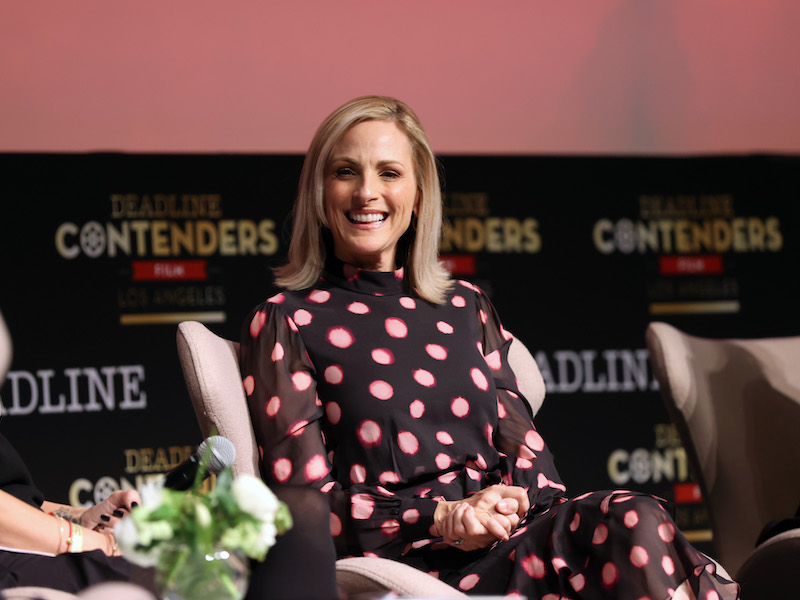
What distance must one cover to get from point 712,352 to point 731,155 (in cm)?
185

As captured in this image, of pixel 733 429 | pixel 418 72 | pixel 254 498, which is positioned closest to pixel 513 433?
pixel 733 429

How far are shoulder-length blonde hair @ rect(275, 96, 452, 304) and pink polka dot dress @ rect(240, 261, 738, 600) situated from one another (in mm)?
42

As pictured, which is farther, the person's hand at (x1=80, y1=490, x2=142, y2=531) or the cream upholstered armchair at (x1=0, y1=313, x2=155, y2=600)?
the person's hand at (x1=80, y1=490, x2=142, y2=531)

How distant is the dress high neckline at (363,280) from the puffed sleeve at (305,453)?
0.23 metres

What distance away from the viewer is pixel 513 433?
2557 mm

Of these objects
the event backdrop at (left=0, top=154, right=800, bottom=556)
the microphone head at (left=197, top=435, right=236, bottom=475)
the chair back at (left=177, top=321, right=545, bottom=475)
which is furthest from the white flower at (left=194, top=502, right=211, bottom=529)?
the event backdrop at (left=0, top=154, right=800, bottom=556)

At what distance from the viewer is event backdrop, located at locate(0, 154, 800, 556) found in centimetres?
390

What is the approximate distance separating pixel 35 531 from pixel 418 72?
299cm

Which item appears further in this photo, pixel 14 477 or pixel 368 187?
pixel 368 187

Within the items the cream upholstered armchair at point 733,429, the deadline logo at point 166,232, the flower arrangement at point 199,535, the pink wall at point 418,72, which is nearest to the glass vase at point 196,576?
the flower arrangement at point 199,535

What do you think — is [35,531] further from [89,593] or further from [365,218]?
[365,218]

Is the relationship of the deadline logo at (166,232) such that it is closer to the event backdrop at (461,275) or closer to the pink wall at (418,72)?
the event backdrop at (461,275)

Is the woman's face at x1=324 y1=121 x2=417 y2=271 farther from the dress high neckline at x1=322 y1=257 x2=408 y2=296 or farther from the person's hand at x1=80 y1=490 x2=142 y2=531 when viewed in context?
the person's hand at x1=80 y1=490 x2=142 y2=531

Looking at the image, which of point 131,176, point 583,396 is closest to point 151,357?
point 131,176
